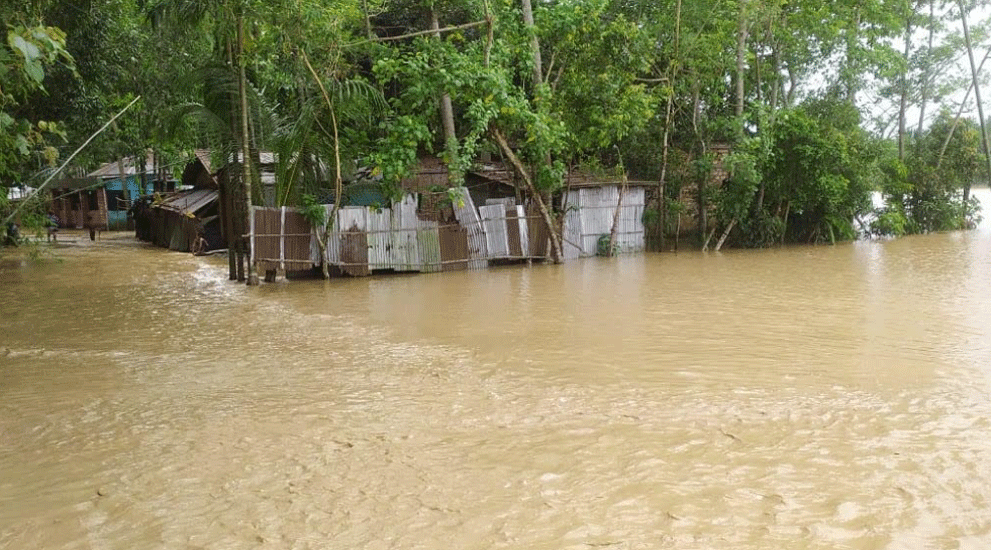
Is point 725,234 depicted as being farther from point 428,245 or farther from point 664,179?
point 428,245

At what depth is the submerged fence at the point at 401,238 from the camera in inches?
554

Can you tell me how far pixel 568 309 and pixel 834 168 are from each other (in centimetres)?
1070

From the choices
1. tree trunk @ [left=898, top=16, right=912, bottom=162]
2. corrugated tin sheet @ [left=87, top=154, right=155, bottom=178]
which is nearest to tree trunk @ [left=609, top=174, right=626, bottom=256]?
tree trunk @ [left=898, top=16, right=912, bottom=162]

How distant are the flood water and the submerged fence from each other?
140 inches

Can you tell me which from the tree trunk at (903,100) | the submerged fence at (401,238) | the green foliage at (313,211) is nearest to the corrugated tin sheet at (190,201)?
the submerged fence at (401,238)

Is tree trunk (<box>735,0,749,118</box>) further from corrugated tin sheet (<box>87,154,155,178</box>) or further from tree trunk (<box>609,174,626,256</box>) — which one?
corrugated tin sheet (<box>87,154,155,178</box>)

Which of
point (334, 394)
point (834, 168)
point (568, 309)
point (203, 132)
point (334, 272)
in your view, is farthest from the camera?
point (834, 168)

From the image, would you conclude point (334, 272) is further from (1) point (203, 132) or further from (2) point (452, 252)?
(1) point (203, 132)

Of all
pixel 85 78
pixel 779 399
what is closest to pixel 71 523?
pixel 779 399

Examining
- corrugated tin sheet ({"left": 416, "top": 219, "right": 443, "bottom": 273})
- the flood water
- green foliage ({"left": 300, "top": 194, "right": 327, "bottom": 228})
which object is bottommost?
the flood water

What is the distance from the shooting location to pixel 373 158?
14.1 m

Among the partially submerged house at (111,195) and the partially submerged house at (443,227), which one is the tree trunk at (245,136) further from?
the partially submerged house at (111,195)

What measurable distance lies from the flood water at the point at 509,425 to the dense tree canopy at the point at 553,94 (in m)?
4.63

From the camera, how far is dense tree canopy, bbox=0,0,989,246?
13.6 meters
